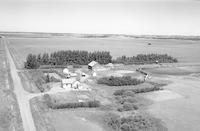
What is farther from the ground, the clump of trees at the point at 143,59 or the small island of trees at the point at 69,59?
the small island of trees at the point at 69,59

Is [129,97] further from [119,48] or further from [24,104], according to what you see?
[119,48]

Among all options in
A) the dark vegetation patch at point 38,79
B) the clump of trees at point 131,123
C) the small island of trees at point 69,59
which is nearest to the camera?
the clump of trees at point 131,123

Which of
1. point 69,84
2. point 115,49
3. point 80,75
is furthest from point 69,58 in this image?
point 115,49

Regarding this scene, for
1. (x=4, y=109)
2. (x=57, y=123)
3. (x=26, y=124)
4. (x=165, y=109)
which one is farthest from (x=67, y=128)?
(x=165, y=109)

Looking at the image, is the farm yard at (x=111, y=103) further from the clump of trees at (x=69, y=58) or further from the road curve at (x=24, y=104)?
the clump of trees at (x=69, y=58)

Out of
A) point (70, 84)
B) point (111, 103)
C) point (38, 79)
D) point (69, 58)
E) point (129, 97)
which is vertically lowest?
point (111, 103)

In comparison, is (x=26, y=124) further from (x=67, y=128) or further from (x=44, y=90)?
(x=44, y=90)

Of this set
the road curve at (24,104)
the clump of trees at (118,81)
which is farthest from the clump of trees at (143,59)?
the road curve at (24,104)

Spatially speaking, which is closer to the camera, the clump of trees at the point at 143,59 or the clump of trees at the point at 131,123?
the clump of trees at the point at 131,123
